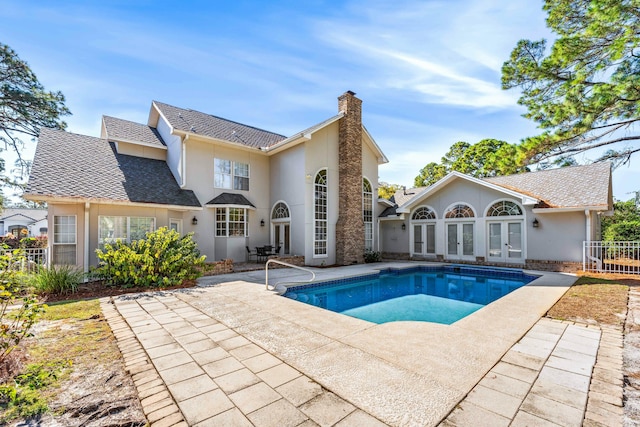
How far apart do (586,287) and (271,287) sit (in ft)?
32.8

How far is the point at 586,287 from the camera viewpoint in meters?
9.09

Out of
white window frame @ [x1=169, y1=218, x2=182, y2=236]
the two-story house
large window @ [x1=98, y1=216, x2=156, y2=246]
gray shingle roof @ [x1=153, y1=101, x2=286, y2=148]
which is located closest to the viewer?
large window @ [x1=98, y1=216, x2=156, y2=246]

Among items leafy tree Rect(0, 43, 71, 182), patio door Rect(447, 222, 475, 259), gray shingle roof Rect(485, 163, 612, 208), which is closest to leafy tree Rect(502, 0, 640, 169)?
gray shingle roof Rect(485, 163, 612, 208)

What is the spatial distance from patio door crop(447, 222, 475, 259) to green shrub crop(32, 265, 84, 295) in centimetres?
1700

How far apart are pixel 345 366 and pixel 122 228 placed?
12009mm

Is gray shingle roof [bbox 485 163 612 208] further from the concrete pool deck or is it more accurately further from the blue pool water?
the concrete pool deck

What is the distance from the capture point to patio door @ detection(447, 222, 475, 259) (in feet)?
52.5

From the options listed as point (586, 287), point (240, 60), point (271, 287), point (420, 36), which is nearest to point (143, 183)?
point (240, 60)

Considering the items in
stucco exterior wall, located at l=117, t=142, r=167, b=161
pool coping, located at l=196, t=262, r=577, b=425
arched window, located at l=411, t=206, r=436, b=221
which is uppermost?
stucco exterior wall, located at l=117, t=142, r=167, b=161

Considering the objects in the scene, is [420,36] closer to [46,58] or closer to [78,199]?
[78,199]

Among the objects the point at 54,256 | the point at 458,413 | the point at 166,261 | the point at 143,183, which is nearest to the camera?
the point at 458,413

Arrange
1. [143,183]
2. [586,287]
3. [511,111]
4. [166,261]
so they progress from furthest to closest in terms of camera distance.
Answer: [511,111] → [143,183] → [166,261] → [586,287]

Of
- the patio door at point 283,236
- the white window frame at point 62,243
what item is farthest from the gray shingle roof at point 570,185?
the white window frame at point 62,243

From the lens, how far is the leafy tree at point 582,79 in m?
10.1
